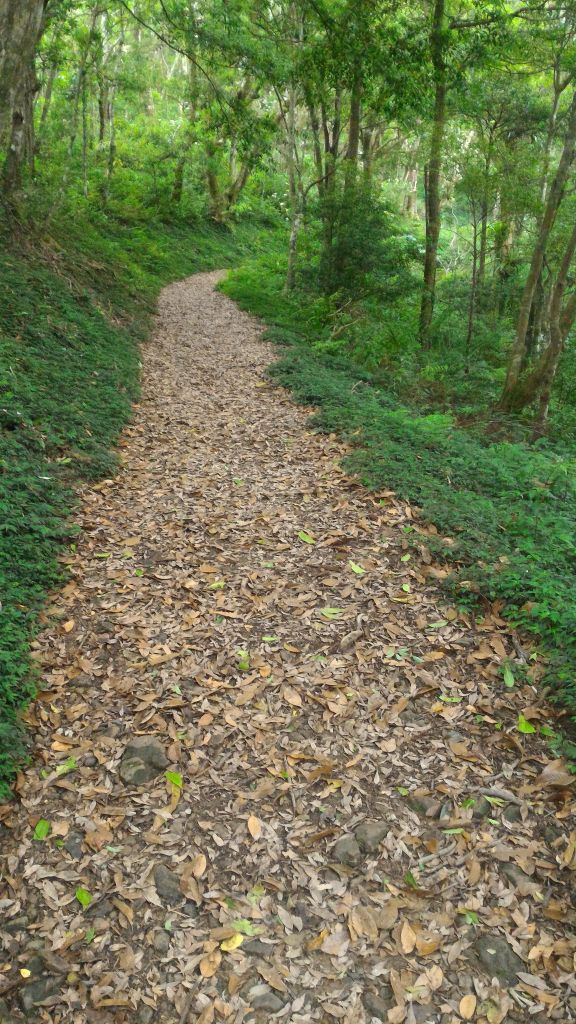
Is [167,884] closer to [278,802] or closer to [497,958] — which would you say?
[278,802]

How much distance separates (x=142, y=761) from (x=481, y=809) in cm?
207

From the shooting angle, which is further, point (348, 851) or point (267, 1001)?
point (348, 851)

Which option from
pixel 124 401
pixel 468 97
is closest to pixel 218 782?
pixel 124 401

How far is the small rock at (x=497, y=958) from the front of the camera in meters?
2.70

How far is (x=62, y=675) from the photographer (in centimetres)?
418

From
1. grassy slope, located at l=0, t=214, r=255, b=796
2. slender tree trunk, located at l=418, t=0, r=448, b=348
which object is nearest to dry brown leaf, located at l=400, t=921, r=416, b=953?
grassy slope, located at l=0, t=214, r=255, b=796

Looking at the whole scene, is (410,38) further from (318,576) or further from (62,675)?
(62,675)

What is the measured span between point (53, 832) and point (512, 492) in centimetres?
529

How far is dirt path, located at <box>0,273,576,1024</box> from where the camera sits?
2.67 metres

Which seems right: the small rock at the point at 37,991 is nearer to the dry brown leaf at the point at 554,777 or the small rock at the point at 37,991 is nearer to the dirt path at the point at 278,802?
the dirt path at the point at 278,802

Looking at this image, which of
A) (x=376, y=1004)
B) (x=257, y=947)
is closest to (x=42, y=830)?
(x=257, y=947)

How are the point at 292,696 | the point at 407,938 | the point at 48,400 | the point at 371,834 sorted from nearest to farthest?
the point at 407,938 < the point at 371,834 < the point at 292,696 < the point at 48,400

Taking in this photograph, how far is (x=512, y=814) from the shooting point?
3.39 meters

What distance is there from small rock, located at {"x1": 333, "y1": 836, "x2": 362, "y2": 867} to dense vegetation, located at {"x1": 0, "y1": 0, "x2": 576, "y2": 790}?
1.69m
